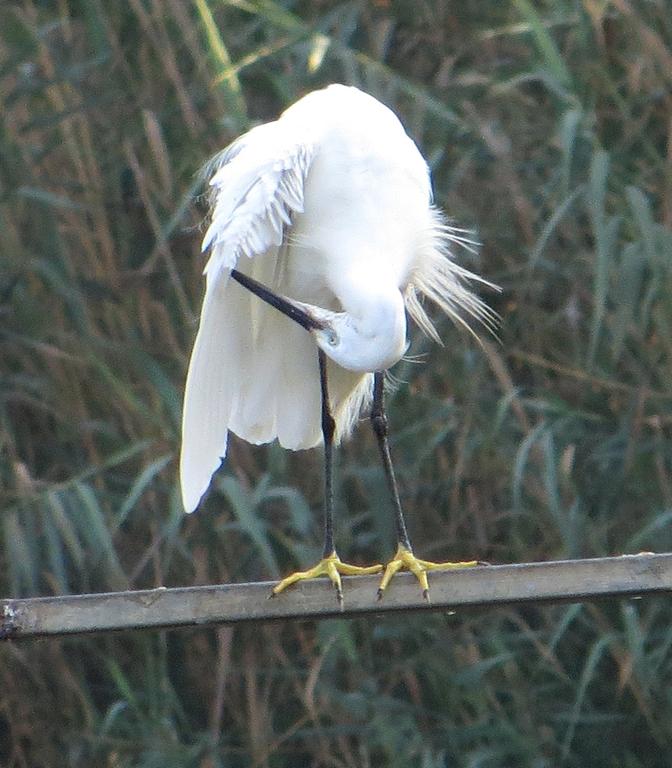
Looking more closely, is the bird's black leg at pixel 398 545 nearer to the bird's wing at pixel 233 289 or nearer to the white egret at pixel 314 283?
the white egret at pixel 314 283

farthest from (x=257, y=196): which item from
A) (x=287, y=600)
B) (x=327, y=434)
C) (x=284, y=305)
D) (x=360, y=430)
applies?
(x=360, y=430)

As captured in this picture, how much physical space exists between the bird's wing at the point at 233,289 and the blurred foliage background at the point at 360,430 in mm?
473

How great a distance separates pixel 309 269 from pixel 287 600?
2.32ft

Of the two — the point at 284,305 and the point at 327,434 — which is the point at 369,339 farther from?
the point at 327,434

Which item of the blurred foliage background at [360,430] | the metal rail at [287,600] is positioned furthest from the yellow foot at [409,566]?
the blurred foliage background at [360,430]

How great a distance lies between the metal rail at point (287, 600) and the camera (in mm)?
1806

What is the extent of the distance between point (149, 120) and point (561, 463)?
1117mm

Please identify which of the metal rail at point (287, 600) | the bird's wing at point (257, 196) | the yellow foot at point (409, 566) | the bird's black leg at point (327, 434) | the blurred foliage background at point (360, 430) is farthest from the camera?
the blurred foliage background at point (360, 430)

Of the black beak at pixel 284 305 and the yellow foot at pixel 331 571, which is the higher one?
the black beak at pixel 284 305

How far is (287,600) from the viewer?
1.93 metres

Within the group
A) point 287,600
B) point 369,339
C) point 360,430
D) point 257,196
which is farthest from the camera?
point 360,430

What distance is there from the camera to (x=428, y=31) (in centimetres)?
356

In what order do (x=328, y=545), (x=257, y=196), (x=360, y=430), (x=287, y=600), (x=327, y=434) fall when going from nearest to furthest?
(x=287, y=600), (x=257, y=196), (x=328, y=545), (x=327, y=434), (x=360, y=430)

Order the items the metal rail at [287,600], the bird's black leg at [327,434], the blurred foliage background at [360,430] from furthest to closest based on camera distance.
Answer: the blurred foliage background at [360,430] → the bird's black leg at [327,434] → the metal rail at [287,600]
